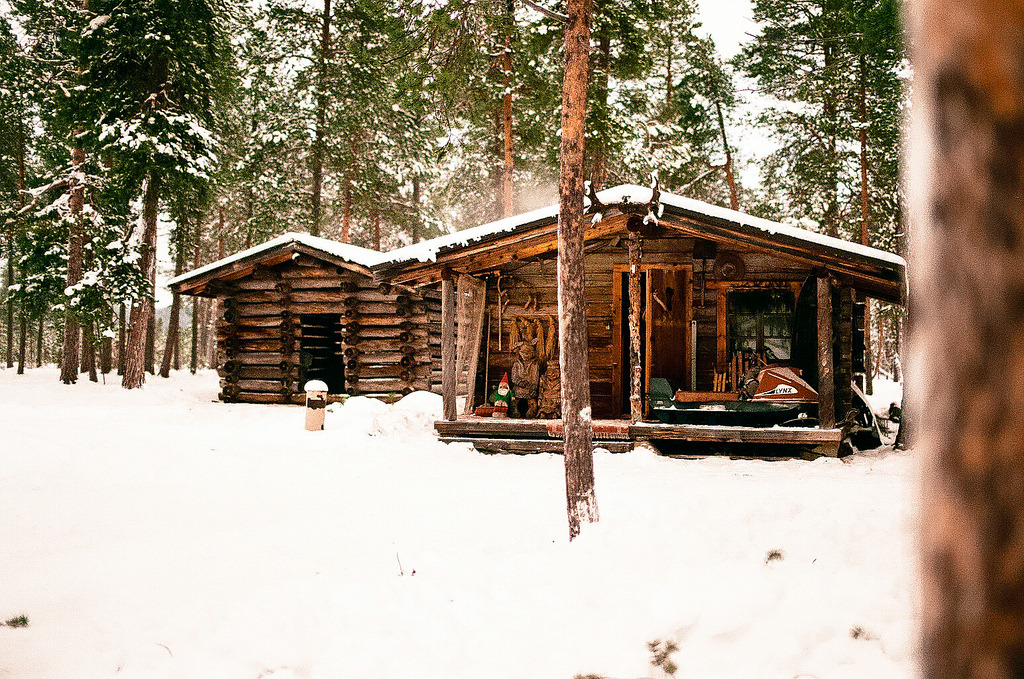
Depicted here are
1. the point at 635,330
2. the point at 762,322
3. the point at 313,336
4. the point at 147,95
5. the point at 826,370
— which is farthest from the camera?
the point at 313,336

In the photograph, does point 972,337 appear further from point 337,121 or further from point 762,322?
point 337,121

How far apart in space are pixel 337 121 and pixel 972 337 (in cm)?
2488

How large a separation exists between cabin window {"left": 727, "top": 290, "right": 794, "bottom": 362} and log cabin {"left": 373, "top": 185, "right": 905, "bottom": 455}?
2cm

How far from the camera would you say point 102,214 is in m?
20.8

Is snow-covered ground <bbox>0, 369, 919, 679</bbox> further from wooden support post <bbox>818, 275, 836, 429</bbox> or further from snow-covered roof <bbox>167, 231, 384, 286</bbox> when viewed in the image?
snow-covered roof <bbox>167, 231, 384, 286</bbox>

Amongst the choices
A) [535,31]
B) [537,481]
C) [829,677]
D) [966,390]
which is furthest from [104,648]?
[535,31]

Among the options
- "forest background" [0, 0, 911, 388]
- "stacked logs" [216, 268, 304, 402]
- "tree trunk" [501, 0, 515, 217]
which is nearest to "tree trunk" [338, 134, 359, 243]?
"forest background" [0, 0, 911, 388]

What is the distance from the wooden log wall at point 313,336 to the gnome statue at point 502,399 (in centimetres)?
570

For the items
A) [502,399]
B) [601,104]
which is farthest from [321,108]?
[502,399]

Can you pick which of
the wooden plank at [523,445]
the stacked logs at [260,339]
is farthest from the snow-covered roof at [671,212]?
the stacked logs at [260,339]

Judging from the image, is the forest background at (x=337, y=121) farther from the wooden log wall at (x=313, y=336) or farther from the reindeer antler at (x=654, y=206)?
the reindeer antler at (x=654, y=206)

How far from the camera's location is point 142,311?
19359 millimetres

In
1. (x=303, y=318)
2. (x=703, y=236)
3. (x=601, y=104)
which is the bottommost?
(x=303, y=318)

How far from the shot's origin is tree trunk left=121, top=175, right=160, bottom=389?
1858 cm
